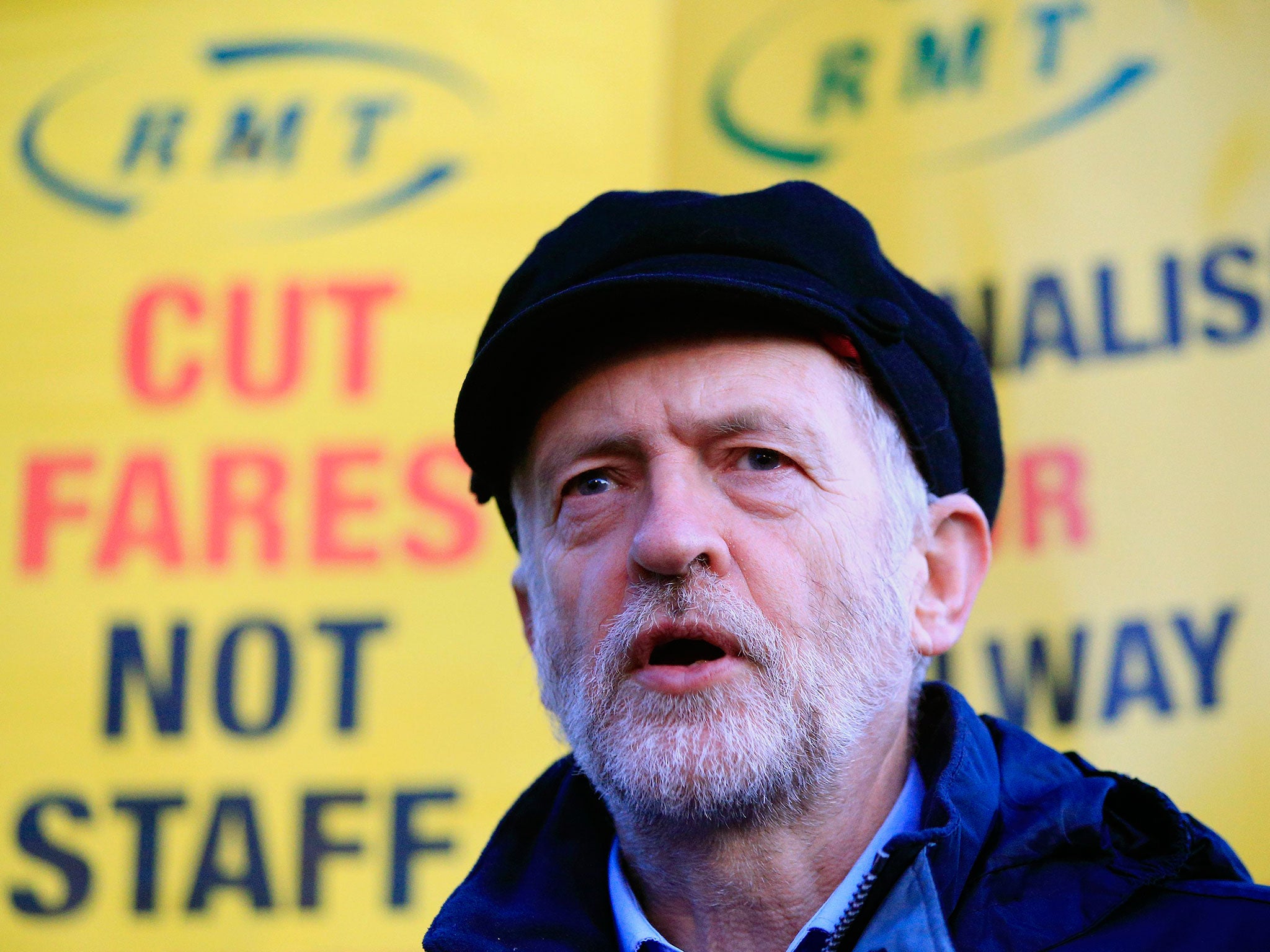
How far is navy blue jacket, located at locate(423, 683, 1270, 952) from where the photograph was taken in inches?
54.2

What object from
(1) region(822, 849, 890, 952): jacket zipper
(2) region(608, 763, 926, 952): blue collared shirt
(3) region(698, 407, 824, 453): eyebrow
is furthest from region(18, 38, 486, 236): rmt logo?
(1) region(822, 849, 890, 952): jacket zipper

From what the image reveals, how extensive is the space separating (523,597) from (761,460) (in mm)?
528

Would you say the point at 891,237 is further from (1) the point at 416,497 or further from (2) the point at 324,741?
(2) the point at 324,741

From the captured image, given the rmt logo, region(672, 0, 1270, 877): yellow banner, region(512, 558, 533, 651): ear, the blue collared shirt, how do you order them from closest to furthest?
1. the blue collared shirt
2. region(512, 558, 533, 651): ear
3. region(672, 0, 1270, 877): yellow banner
4. the rmt logo

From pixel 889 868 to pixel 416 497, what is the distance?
1581 millimetres

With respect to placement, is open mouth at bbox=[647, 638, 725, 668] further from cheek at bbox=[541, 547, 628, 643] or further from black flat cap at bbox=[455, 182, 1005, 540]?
black flat cap at bbox=[455, 182, 1005, 540]

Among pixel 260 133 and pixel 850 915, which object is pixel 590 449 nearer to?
pixel 850 915

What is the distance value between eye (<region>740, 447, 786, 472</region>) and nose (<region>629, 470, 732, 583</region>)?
64 mm

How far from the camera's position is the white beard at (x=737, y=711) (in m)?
1.52

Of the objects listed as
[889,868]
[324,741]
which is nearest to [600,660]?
[889,868]

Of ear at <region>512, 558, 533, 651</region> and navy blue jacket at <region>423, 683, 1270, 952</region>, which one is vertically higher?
ear at <region>512, 558, 533, 651</region>

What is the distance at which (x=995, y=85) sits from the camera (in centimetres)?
265

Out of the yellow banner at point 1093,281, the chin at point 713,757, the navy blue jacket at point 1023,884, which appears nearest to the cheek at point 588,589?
the chin at point 713,757

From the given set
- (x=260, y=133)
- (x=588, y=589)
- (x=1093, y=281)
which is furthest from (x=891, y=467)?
(x=260, y=133)
